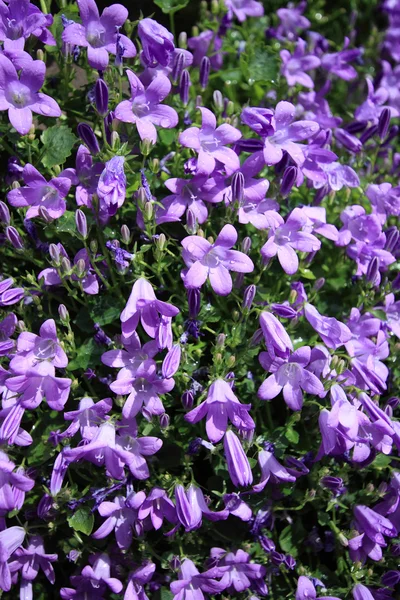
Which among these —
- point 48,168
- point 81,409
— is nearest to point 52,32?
point 48,168

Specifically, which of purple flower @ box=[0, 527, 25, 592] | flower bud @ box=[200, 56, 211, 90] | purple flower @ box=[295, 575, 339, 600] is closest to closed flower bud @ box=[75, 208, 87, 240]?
flower bud @ box=[200, 56, 211, 90]

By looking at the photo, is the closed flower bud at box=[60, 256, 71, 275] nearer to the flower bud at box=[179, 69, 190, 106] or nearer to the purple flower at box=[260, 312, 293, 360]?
the purple flower at box=[260, 312, 293, 360]

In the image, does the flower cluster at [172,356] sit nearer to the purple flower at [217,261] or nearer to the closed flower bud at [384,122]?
the purple flower at [217,261]

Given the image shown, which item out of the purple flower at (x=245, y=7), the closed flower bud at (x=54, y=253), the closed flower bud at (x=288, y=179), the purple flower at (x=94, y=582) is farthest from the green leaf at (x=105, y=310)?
the purple flower at (x=245, y=7)

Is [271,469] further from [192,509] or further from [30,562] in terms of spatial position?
[30,562]

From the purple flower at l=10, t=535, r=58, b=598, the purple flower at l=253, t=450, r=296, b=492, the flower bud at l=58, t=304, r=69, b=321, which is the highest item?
the flower bud at l=58, t=304, r=69, b=321

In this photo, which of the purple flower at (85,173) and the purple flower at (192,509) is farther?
the purple flower at (85,173)

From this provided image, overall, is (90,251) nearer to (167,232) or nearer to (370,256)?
(167,232)
